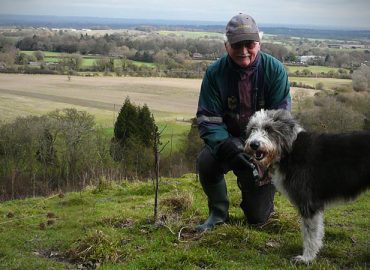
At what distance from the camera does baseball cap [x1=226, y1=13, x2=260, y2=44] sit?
585 centimetres

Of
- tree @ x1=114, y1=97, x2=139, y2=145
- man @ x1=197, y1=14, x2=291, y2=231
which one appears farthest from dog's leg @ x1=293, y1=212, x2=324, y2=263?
tree @ x1=114, y1=97, x2=139, y2=145

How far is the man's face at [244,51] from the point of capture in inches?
235

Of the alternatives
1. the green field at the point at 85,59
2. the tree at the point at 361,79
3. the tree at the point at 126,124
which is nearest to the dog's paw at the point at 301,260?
the tree at the point at 126,124

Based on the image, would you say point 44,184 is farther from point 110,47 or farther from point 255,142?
point 110,47

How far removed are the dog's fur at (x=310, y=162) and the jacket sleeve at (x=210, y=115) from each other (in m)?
0.81

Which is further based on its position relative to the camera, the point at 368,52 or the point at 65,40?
the point at 65,40

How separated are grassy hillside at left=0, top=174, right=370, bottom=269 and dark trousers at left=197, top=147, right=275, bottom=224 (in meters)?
0.19

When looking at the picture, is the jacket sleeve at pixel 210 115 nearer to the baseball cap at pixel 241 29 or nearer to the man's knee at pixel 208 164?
the man's knee at pixel 208 164

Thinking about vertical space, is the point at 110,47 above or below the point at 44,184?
above

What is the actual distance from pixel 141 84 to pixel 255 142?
4460 centimetres

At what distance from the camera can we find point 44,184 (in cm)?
2036

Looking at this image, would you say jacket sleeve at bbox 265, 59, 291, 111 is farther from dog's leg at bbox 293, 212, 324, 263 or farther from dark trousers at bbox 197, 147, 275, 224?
dog's leg at bbox 293, 212, 324, 263

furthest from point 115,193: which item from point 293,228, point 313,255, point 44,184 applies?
point 44,184

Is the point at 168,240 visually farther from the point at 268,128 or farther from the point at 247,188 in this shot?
the point at 268,128
